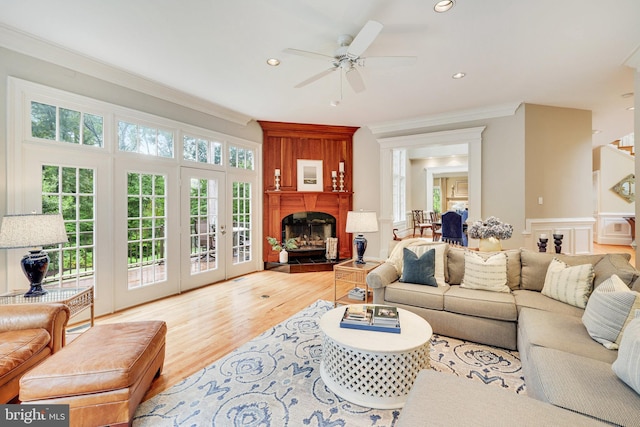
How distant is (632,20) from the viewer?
2.49m

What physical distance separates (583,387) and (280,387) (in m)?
1.71

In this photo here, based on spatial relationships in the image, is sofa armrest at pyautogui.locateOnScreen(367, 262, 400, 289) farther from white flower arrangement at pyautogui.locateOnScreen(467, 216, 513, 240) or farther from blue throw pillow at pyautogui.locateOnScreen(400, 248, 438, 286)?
white flower arrangement at pyautogui.locateOnScreen(467, 216, 513, 240)

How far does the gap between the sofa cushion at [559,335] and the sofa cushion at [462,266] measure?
650 mm

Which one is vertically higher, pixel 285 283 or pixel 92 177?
pixel 92 177

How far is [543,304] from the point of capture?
2.44m

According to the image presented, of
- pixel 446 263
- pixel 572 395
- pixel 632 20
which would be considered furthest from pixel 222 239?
pixel 632 20

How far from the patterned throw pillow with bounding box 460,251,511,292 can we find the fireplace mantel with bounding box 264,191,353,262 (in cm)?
313

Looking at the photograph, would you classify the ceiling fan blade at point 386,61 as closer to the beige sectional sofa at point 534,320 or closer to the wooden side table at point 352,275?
the beige sectional sofa at point 534,320

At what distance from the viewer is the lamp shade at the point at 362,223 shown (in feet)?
11.5

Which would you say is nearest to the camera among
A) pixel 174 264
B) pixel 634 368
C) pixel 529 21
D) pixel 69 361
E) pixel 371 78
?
pixel 634 368

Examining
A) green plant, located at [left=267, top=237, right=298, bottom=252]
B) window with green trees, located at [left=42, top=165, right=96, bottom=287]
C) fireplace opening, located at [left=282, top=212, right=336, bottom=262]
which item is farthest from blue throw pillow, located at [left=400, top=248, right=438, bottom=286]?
window with green trees, located at [left=42, top=165, right=96, bottom=287]

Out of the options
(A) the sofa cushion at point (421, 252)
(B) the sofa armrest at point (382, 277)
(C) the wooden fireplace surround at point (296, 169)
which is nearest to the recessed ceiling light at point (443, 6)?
(A) the sofa cushion at point (421, 252)

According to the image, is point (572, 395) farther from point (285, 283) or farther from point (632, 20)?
point (285, 283)

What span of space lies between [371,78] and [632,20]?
7.82 ft
